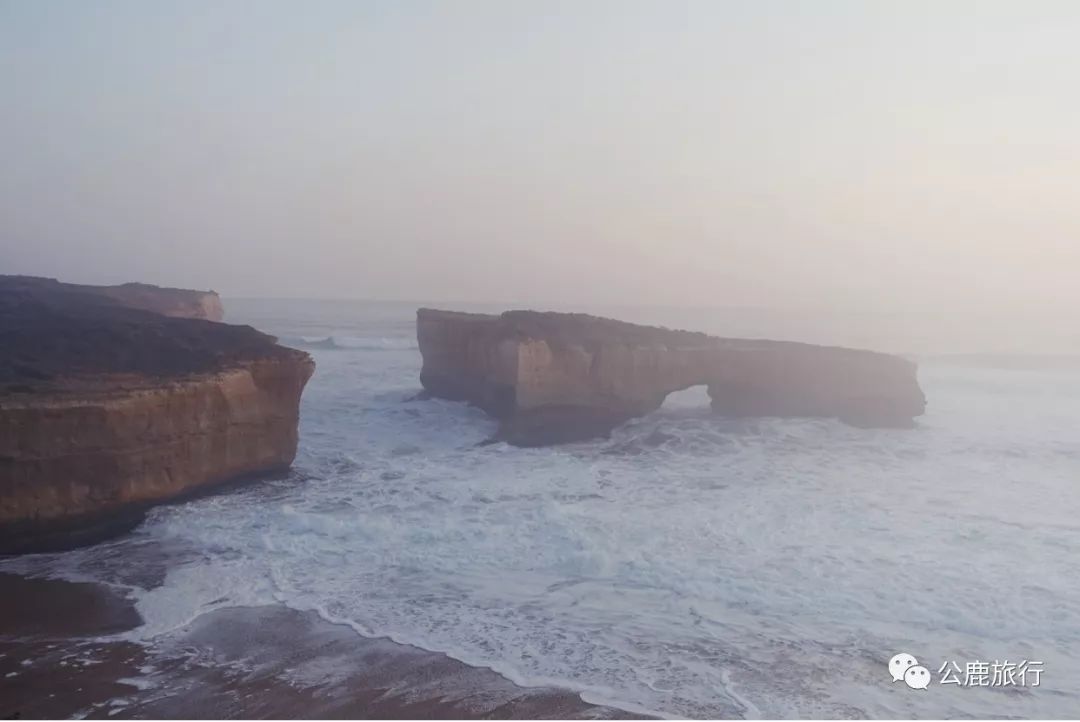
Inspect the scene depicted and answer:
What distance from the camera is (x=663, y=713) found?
649 cm

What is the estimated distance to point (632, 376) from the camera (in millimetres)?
18969

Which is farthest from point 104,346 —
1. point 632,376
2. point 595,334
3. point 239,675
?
point 632,376

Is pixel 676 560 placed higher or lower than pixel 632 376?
lower

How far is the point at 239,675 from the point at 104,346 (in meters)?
7.82

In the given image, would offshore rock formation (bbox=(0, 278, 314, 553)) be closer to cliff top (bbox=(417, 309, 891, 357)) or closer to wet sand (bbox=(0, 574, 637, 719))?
wet sand (bbox=(0, 574, 637, 719))

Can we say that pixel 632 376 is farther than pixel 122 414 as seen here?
Yes

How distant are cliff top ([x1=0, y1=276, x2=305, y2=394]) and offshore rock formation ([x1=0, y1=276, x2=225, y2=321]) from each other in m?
4.56

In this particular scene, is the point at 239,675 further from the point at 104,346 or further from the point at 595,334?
the point at 595,334

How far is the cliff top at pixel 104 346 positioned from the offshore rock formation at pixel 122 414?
0.02 metres

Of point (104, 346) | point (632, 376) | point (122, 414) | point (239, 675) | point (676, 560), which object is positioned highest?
point (104, 346)

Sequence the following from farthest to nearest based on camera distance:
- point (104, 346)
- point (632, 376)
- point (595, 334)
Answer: point (632, 376) → point (595, 334) → point (104, 346)

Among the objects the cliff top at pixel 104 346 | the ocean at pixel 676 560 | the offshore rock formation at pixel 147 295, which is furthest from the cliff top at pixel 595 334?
the offshore rock formation at pixel 147 295

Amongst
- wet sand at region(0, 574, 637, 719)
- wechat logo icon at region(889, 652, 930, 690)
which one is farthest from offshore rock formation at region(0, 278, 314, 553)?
wechat logo icon at region(889, 652, 930, 690)

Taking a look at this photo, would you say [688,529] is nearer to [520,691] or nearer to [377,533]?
[377,533]
